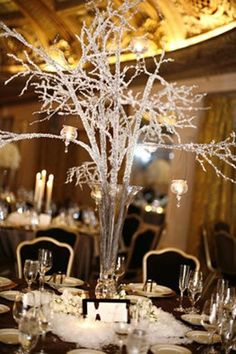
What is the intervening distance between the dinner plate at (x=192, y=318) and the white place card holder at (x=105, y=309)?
416mm

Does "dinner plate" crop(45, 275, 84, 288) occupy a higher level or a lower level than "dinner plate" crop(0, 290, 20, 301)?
Result: higher

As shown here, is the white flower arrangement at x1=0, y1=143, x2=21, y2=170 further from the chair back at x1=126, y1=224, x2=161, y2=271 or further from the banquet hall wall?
the chair back at x1=126, y1=224, x2=161, y2=271

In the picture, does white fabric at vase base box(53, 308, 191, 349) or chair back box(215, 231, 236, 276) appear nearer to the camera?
white fabric at vase base box(53, 308, 191, 349)

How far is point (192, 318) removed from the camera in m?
2.85

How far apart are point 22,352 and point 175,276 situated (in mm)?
2277

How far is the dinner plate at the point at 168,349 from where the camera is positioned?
2271 mm

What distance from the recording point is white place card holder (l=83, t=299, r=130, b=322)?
2.52 m

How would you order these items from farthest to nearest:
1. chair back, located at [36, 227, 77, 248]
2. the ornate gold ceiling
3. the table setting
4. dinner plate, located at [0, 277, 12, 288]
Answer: chair back, located at [36, 227, 77, 248], the ornate gold ceiling, dinner plate, located at [0, 277, 12, 288], the table setting

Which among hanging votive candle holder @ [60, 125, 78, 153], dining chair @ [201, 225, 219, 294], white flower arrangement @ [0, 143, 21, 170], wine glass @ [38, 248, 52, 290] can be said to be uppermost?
white flower arrangement @ [0, 143, 21, 170]

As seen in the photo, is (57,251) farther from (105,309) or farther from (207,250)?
(207,250)

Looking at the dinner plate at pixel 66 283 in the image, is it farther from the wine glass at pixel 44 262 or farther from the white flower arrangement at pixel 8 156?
the white flower arrangement at pixel 8 156

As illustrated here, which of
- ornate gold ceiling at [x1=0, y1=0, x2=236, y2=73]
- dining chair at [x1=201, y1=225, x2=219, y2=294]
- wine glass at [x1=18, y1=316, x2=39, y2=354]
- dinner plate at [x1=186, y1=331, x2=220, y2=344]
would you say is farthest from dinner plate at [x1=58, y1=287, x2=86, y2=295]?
dining chair at [x1=201, y1=225, x2=219, y2=294]

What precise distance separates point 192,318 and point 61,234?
2.77 metres

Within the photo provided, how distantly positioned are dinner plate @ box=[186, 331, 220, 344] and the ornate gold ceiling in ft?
9.13
